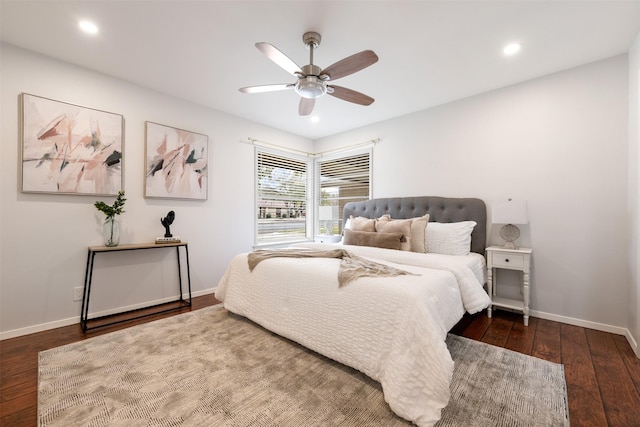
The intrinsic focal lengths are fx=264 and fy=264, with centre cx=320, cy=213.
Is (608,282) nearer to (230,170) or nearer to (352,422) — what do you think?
(352,422)

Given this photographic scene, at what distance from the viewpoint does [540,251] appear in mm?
2855

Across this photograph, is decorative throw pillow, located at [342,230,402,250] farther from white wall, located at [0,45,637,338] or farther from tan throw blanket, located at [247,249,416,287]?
white wall, located at [0,45,637,338]

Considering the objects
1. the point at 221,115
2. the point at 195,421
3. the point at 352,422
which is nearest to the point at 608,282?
the point at 352,422

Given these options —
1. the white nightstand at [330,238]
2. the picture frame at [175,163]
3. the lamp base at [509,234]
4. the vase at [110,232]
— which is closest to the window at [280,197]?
the white nightstand at [330,238]

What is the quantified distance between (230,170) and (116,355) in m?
2.62

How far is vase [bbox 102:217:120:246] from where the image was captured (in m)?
2.82

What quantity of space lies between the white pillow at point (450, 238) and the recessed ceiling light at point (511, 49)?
5.62 ft

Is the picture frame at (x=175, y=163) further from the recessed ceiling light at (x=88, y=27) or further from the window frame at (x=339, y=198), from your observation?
the window frame at (x=339, y=198)

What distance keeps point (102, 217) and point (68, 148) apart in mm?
741

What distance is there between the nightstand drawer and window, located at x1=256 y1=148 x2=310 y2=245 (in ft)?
10.4

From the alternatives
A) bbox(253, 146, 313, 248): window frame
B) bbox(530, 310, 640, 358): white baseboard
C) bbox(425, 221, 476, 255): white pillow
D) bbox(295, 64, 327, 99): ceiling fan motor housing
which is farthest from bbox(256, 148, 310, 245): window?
bbox(530, 310, 640, 358): white baseboard

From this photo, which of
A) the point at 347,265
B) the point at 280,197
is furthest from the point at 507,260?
the point at 280,197

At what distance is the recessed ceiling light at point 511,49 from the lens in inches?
91.3

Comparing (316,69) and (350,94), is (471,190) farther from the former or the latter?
(316,69)
